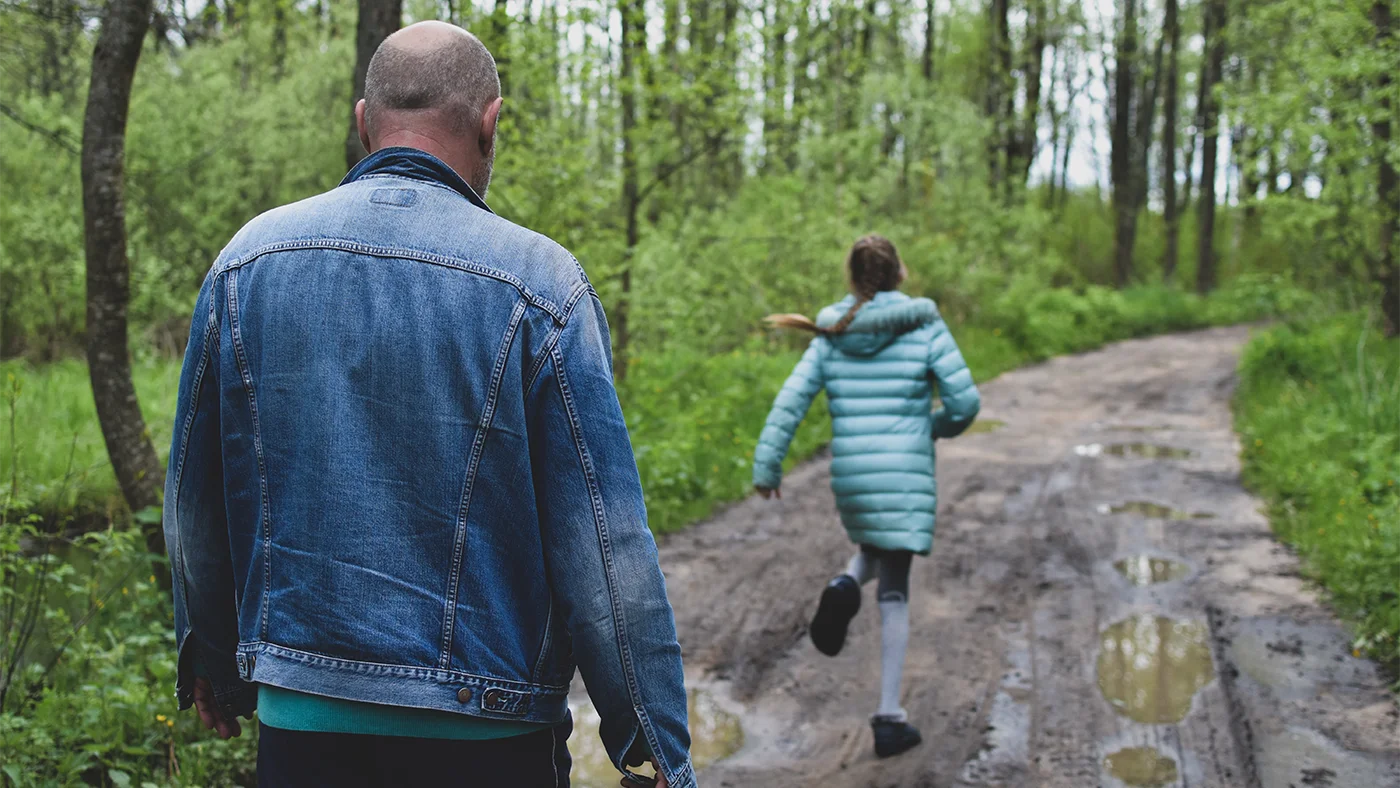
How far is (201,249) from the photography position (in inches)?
563

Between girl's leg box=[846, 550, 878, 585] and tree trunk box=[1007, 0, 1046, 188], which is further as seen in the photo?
tree trunk box=[1007, 0, 1046, 188]

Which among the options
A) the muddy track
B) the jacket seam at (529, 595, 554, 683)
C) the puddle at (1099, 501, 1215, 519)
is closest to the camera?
the jacket seam at (529, 595, 554, 683)

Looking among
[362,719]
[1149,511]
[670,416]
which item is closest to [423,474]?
[362,719]

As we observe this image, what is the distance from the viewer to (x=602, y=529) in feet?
5.89

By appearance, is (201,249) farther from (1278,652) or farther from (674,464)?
(1278,652)

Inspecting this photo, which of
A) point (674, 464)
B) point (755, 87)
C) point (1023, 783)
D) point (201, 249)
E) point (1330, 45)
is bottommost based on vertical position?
point (1023, 783)

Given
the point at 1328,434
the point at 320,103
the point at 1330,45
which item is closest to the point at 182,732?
the point at 1328,434

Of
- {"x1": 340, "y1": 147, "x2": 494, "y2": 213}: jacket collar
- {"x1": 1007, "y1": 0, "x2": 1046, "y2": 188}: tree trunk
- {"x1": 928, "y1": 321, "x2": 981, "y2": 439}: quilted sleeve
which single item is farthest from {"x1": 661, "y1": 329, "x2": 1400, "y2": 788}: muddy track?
{"x1": 1007, "y1": 0, "x2": 1046, "y2": 188}: tree trunk

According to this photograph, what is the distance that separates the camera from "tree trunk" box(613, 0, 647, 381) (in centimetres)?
1005

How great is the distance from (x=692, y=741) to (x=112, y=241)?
3691mm

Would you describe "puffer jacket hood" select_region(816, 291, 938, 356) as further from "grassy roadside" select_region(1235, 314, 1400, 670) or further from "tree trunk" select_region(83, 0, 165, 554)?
"tree trunk" select_region(83, 0, 165, 554)

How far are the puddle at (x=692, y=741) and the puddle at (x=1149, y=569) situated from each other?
3104mm

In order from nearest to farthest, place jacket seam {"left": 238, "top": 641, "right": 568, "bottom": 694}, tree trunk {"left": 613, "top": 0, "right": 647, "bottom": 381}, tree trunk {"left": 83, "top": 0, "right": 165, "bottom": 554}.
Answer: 1. jacket seam {"left": 238, "top": 641, "right": 568, "bottom": 694}
2. tree trunk {"left": 83, "top": 0, "right": 165, "bottom": 554}
3. tree trunk {"left": 613, "top": 0, "right": 647, "bottom": 381}

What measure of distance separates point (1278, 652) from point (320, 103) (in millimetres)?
14026
